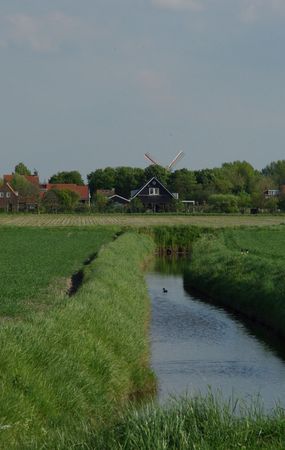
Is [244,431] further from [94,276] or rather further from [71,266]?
[71,266]

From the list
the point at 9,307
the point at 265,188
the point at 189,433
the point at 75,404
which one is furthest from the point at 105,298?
the point at 265,188

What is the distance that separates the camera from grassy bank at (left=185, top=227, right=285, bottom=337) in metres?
23.6

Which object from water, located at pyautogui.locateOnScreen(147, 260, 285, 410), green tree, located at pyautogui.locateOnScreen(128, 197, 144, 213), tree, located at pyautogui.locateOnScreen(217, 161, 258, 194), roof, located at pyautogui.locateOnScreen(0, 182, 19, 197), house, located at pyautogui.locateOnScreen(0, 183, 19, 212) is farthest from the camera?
tree, located at pyautogui.locateOnScreen(217, 161, 258, 194)

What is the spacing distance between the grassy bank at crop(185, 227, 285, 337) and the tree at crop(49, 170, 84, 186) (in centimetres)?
11864

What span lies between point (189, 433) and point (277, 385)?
868cm

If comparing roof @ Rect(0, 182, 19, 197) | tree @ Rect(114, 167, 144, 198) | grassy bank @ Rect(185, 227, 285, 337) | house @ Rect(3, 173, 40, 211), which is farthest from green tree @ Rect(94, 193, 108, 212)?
grassy bank @ Rect(185, 227, 285, 337)

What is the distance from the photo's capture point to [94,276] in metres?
24.6

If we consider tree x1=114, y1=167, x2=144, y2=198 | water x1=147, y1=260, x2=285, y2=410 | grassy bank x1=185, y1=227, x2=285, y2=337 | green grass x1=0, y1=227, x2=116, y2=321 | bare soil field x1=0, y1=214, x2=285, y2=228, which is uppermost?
tree x1=114, y1=167, x2=144, y2=198

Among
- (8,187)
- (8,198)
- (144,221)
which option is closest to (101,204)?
(8,187)

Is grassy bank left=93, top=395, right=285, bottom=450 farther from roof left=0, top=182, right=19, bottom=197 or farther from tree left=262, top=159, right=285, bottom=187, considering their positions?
tree left=262, top=159, right=285, bottom=187

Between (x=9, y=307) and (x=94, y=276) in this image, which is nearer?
(x=9, y=307)

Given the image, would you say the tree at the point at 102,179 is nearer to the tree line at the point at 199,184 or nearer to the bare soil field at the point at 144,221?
the tree line at the point at 199,184

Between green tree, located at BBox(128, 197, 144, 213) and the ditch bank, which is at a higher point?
green tree, located at BBox(128, 197, 144, 213)

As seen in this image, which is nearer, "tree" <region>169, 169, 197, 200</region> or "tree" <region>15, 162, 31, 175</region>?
"tree" <region>169, 169, 197, 200</region>
